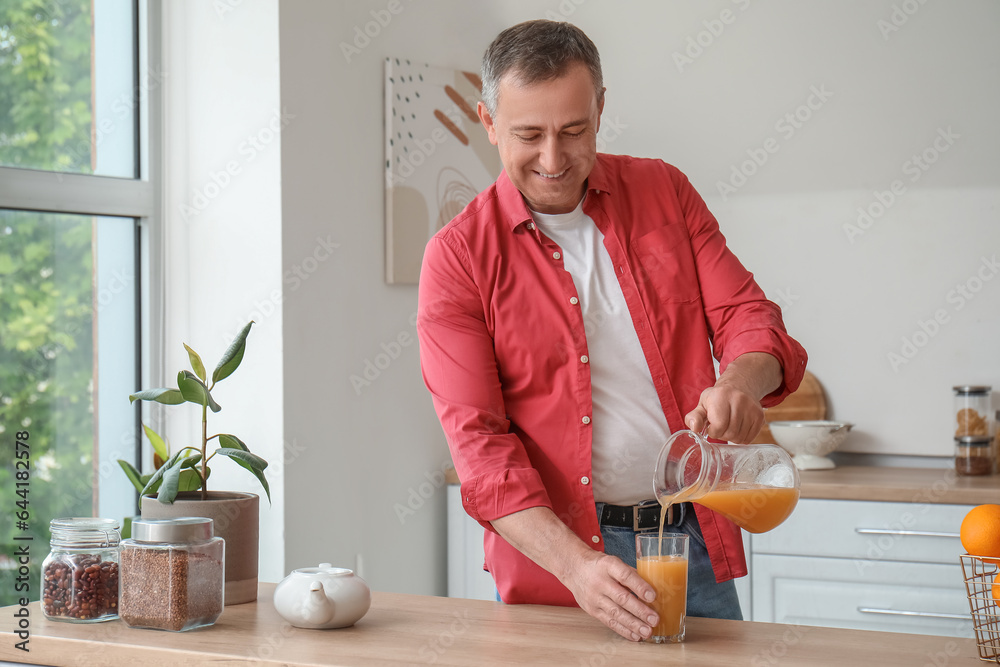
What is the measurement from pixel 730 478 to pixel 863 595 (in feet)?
5.38

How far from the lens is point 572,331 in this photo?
160 centimetres

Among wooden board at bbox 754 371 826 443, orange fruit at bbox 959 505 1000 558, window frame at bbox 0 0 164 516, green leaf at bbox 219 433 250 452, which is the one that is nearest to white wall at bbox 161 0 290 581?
window frame at bbox 0 0 164 516

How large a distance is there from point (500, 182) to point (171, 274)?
51.3 inches

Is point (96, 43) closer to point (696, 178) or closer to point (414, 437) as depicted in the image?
point (414, 437)

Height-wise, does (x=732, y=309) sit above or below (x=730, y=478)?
above

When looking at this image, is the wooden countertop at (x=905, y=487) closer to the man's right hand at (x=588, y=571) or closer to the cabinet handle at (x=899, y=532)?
the cabinet handle at (x=899, y=532)

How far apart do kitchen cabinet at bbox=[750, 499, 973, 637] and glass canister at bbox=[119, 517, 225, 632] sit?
1834 mm

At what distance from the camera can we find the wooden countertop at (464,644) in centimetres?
119

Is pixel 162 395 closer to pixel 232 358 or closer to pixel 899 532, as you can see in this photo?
pixel 232 358

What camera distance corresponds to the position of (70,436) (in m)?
2.45

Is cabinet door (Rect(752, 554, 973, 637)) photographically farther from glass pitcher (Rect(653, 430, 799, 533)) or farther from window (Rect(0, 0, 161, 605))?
window (Rect(0, 0, 161, 605))

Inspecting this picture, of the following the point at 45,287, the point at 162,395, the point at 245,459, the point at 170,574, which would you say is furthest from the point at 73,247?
the point at 170,574

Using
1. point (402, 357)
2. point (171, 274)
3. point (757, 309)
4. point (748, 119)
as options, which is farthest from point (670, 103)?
point (757, 309)

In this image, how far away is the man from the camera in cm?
147
